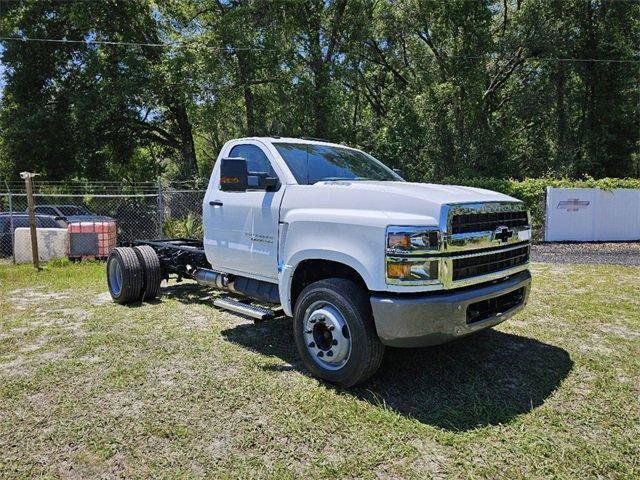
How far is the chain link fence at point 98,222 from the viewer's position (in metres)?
11.5

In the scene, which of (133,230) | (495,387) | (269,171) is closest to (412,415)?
(495,387)

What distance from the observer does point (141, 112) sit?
2381cm

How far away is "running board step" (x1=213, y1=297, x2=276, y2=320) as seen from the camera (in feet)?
16.1

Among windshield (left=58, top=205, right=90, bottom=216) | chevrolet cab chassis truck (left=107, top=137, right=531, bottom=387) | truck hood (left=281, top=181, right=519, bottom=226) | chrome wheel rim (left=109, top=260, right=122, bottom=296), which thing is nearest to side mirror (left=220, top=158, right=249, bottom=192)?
chevrolet cab chassis truck (left=107, top=137, right=531, bottom=387)

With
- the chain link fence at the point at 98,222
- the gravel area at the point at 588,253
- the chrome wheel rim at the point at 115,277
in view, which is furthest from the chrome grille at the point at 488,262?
the gravel area at the point at 588,253

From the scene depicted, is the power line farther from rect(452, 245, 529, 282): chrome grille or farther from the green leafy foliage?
rect(452, 245, 529, 282): chrome grille

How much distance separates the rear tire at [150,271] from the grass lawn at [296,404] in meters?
0.96

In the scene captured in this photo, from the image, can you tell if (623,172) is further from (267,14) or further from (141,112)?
(141,112)

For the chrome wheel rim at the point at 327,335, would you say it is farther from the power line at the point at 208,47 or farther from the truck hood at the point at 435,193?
the power line at the point at 208,47

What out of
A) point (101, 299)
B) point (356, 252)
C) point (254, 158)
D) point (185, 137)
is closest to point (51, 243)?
point (101, 299)

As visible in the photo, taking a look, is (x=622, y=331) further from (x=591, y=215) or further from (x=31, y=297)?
(x=591, y=215)

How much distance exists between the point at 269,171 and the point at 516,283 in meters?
2.63

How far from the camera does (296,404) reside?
3.95 meters

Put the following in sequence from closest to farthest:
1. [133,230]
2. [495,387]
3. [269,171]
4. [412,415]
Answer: [412,415], [495,387], [269,171], [133,230]
